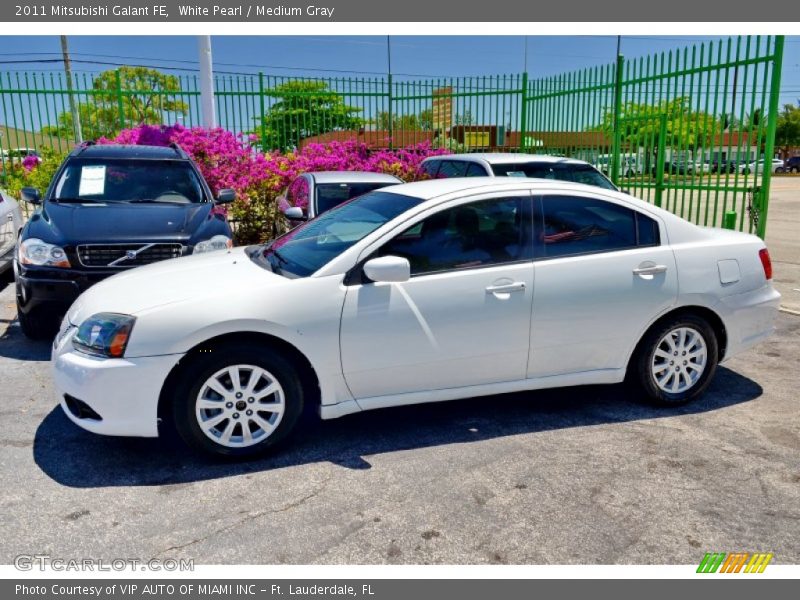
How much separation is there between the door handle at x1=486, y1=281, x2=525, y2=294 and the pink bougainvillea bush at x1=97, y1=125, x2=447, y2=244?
5916 mm

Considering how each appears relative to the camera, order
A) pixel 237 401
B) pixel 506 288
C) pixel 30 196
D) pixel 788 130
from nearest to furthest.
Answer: pixel 237 401, pixel 506 288, pixel 30 196, pixel 788 130

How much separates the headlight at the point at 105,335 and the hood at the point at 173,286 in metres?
0.06

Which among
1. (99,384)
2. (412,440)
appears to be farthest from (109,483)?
(412,440)

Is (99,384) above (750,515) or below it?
above

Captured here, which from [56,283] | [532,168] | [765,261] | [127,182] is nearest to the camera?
[765,261]

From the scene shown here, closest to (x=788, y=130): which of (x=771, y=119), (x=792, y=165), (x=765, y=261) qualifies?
(x=792, y=165)

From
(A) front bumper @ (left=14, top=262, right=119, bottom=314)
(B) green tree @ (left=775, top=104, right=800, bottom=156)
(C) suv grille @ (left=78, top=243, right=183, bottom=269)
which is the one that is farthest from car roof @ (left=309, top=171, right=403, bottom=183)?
(B) green tree @ (left=775, top=104, right=800, bottom=156)

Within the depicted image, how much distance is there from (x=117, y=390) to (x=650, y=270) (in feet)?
10.9

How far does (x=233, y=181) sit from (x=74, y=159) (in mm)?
3840

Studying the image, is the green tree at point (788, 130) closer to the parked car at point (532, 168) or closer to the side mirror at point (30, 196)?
the parked car at point (532, 168)

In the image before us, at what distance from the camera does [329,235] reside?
14.6ft

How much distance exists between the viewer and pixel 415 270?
406 centimetres

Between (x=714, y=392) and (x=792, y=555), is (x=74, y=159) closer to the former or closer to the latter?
(x=714, y=392)

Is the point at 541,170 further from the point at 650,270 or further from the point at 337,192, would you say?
the point at 650,270
